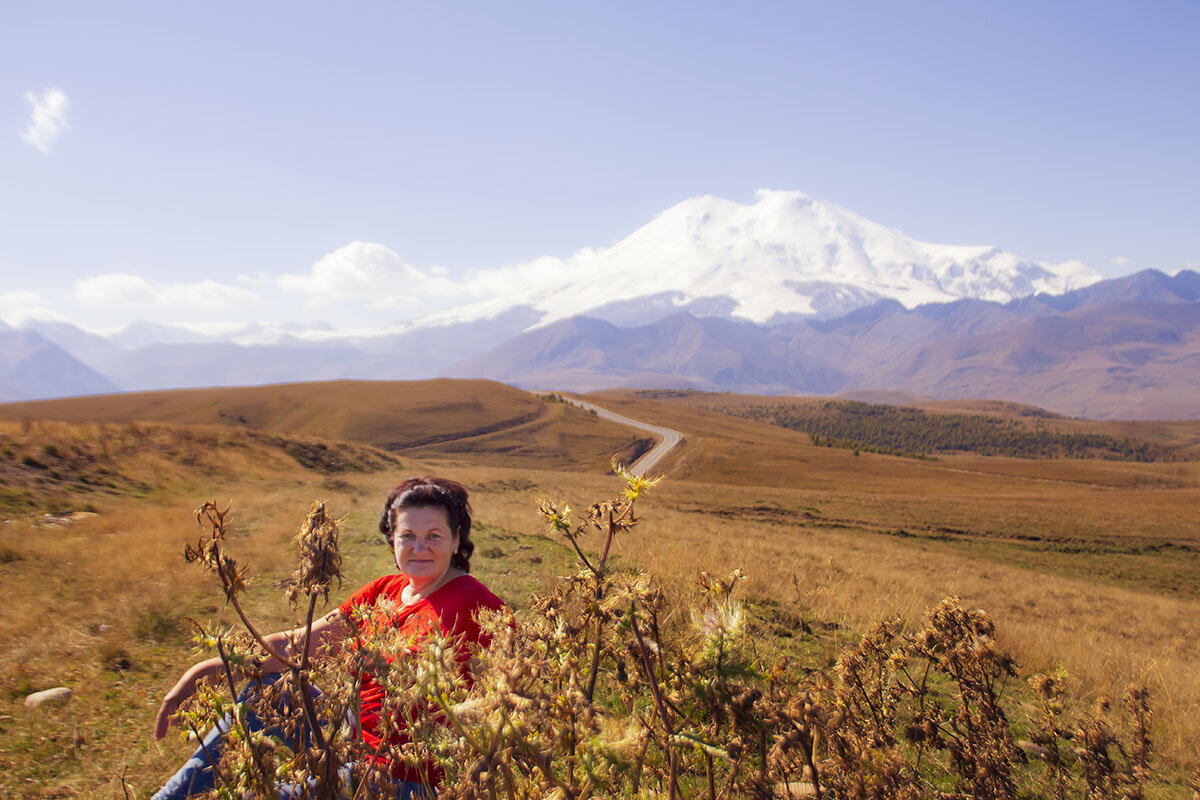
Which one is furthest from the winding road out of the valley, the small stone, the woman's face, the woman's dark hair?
the woman's face

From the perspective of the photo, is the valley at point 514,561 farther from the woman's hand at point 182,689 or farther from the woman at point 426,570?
the woman's hand at point 182,689

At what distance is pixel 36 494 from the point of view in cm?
1056

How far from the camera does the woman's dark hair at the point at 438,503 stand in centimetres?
267

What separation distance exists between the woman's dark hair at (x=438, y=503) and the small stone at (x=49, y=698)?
2.72 meters

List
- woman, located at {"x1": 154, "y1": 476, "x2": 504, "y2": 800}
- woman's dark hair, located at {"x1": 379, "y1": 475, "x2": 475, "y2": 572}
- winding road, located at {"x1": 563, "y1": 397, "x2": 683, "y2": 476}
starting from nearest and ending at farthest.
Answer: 1. woman, located at {"x1": 154, "y1": 476, "x2": 504, "y2": 800}
2. woman's dark hair, located at {"x1": 379, "y1": 475, "x2": 475, "y2": 572}
3. winding road, located at {"x1": 563, "y1": 397, "x2": 683, "y2": 476}

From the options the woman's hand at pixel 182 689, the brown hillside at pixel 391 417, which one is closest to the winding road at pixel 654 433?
the brown hillside at pixel 391 417

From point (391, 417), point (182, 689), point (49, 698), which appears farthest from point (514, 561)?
point (391, 417)

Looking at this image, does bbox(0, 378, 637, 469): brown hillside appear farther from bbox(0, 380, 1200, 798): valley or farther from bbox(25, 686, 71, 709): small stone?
bbox(25, 686, 71, 709): small stone

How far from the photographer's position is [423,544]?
2545 millimetres

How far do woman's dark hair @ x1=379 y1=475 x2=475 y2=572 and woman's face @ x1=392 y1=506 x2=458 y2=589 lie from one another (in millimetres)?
49

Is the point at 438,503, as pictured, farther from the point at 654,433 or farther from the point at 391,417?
the point at 654,433

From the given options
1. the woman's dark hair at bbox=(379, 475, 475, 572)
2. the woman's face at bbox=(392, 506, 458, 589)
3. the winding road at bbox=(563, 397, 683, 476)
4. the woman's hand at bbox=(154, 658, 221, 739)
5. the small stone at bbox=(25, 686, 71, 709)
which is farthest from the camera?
the winding road at bbox=(563, 397, 683, 476)

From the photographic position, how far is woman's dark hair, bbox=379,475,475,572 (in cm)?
267

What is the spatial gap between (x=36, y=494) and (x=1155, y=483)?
70262mm
